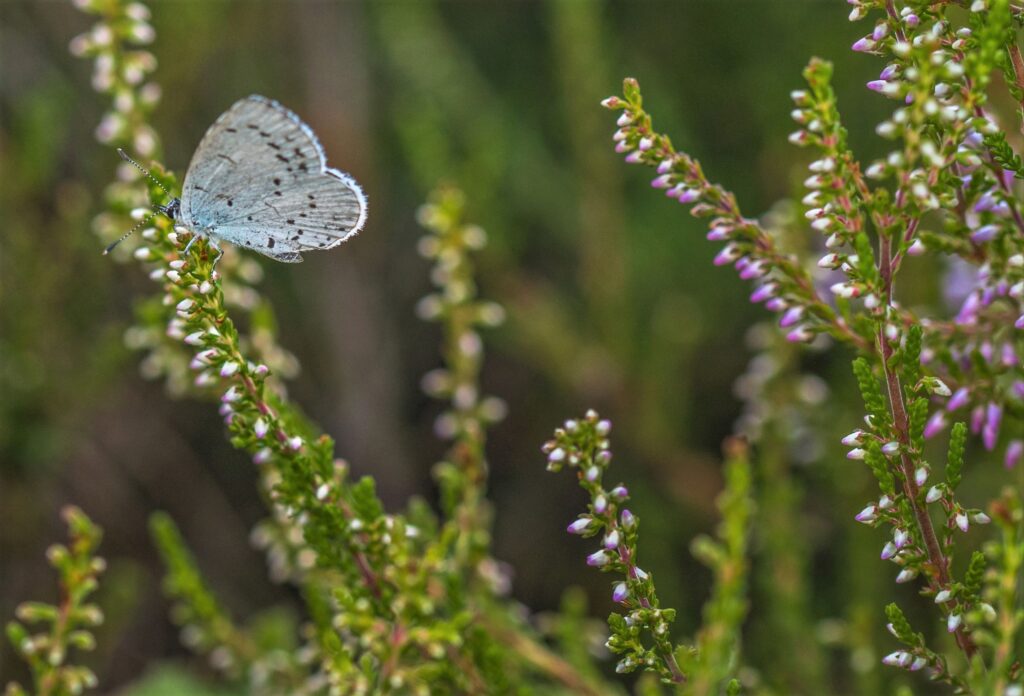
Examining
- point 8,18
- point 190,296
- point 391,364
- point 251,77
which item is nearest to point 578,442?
point 190,296

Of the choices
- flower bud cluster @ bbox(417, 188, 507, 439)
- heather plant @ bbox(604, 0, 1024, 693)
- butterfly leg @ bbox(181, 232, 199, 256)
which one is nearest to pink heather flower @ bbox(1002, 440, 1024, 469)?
heather plant @ bbox(604, 0, 1024, 693)

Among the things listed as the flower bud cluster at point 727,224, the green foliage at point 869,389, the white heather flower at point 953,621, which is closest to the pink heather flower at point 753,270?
the flower bud cluster at point 727,224

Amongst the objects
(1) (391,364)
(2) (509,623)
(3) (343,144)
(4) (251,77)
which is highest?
(4) (251,77)

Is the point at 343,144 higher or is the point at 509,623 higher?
the point at 343,144

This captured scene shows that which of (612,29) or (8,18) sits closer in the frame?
(8,18)

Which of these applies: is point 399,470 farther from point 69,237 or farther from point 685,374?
point 69,237

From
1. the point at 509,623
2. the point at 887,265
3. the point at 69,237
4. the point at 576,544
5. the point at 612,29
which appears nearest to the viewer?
the point at 887,265

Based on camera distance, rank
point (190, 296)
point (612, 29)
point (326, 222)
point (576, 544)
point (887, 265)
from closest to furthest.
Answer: point (887, 265) < point (190, 296) < point (326, 222) < point (576, 544) < point (612, 29)
